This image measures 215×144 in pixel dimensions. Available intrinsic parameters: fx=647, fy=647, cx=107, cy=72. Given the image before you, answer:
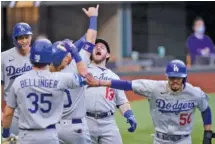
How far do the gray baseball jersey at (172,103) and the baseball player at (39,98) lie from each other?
0.63 metres

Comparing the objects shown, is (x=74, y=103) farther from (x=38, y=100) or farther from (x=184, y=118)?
(x=184, y=118)

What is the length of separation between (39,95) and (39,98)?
0.02 metres

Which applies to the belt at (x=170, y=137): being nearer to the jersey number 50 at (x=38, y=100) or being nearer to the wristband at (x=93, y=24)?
the jersey number 50 at (x=38, y=100)

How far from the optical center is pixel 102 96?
18.6 ft

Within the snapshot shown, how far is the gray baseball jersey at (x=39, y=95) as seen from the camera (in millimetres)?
4660

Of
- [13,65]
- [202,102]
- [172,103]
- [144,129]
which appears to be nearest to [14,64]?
[13,65]

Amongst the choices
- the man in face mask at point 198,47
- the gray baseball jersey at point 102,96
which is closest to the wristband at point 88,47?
the gray baseball jersey at point 102,96

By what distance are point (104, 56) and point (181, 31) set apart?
8005 mm

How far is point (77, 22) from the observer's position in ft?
43.7

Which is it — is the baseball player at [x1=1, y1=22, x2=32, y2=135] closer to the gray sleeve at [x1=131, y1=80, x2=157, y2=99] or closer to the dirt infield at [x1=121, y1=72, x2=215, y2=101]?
the gray sleeve at [x1=131, y1=80, x2=157, y2=99]

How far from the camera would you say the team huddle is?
15.4 feet

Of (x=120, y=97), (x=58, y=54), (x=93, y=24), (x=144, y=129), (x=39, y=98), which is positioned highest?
(x=93, y=24)

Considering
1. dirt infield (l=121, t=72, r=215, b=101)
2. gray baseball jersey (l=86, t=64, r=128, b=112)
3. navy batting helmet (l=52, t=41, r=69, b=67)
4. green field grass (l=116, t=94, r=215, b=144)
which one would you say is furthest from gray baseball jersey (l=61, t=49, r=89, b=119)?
dirt infield (l=121, t=72, r=215, b=101)

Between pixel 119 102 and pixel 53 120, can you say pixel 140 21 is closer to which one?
pixel 119 102
